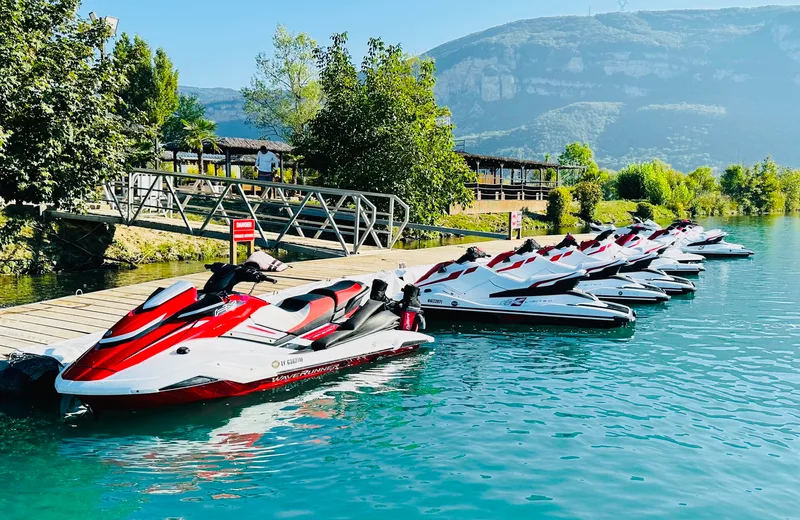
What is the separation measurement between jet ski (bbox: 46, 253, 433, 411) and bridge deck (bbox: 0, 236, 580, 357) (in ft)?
4.65

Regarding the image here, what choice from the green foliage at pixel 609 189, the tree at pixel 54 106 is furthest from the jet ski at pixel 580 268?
the green foliage at pixel 609 189

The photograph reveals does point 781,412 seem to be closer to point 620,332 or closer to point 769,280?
point 620,332

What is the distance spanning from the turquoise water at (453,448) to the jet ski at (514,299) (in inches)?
74.9

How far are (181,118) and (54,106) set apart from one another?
1965 inches

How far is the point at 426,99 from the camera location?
2909cm

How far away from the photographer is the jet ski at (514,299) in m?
11.2

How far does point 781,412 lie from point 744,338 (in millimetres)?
4001

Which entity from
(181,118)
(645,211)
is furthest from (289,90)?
(645,211)

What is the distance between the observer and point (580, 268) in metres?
11.4

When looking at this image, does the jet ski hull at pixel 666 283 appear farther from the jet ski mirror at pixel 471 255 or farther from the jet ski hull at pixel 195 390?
the jet ski hull at pixel 195 390

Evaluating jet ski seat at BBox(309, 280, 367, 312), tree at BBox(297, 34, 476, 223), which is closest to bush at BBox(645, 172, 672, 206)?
tree at BBox(297, 34, 476, 223)

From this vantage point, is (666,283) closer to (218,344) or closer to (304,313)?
(304,313)

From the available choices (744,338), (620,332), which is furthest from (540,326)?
(744,338)

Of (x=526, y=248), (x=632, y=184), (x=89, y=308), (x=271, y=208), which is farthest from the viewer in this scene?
(x=632, y=184)
